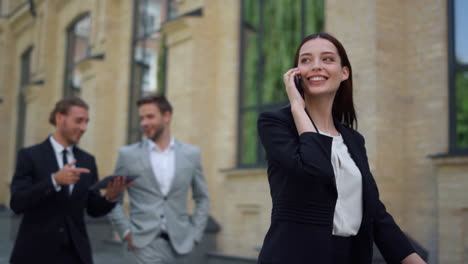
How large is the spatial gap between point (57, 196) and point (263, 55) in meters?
6.12

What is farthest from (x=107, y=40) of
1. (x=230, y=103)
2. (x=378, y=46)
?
(x=378, y=46)

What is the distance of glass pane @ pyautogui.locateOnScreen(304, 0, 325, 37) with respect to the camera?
8.49 m

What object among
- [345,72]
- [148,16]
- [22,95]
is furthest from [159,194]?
[22,95]

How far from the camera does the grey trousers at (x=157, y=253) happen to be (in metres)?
4.29

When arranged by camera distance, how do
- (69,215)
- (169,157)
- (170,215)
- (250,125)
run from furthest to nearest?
1. (250,125)
2. (169,157)
3. (170,215)
4. (69,215)

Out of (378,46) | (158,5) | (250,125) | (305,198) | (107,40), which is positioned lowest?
(305,198)

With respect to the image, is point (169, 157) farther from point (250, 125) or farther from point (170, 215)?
point (250, 125)

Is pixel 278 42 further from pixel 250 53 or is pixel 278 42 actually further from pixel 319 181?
pixel 319 181

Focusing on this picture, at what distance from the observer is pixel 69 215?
13.0ft

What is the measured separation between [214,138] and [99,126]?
431 centimetres

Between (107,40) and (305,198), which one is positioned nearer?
(305,198)

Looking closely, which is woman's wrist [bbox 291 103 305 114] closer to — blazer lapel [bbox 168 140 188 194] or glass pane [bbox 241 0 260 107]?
blazer lapel [bbox 168 140 188 194]

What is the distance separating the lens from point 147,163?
459 cm

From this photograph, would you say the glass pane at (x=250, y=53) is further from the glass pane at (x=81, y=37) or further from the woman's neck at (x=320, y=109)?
the glass pane at (x=81, y=37)
